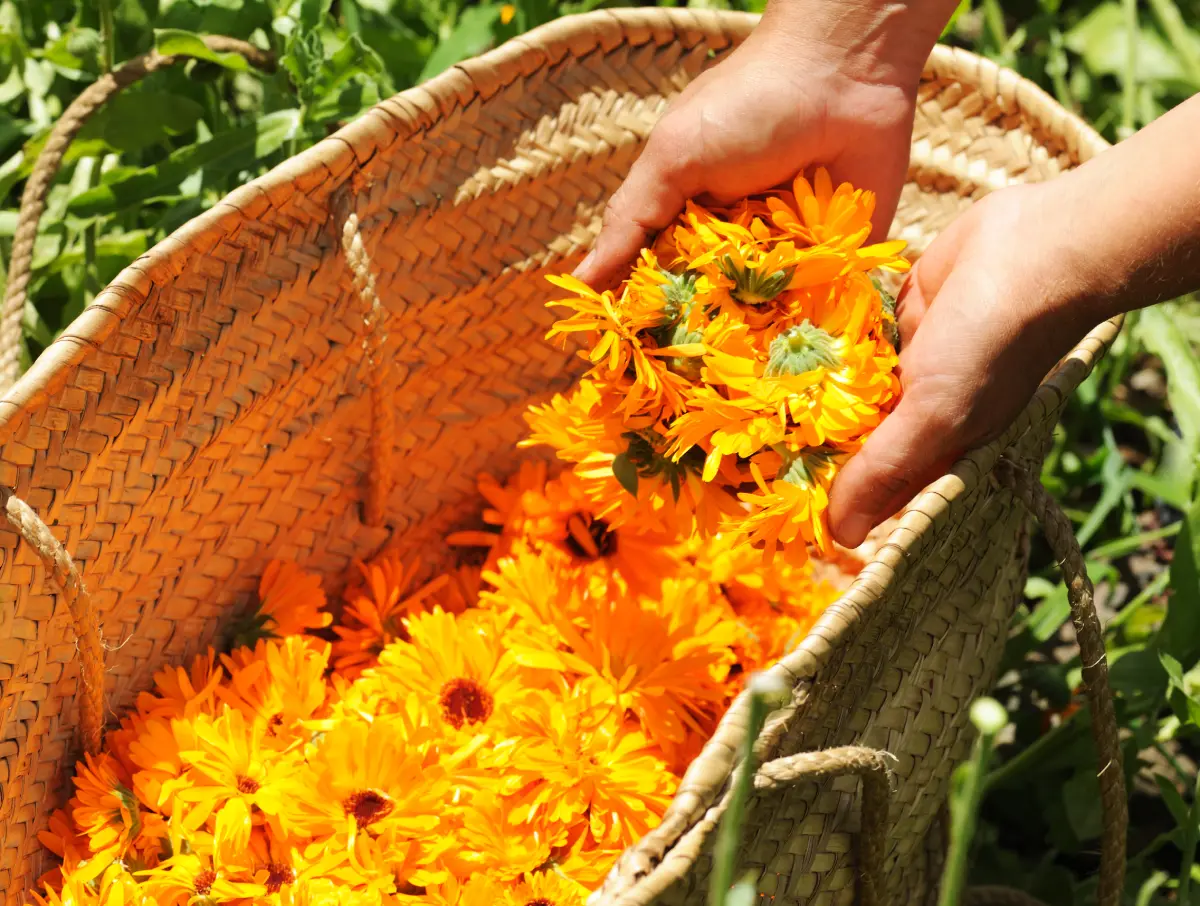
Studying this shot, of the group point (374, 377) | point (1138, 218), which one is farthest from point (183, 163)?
point (1138, 218)

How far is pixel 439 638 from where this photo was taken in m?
1.20

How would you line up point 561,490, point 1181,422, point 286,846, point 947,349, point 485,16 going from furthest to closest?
point 485,16
point 1181,422
point 561,490
point 286,846
point 947,349

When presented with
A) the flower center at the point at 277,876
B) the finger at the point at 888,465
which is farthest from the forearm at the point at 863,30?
the flower center at the point at 277,876

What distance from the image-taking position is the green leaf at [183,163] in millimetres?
1385

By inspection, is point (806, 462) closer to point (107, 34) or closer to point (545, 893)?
point (545, 893)

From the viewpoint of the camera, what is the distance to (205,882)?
102 cm

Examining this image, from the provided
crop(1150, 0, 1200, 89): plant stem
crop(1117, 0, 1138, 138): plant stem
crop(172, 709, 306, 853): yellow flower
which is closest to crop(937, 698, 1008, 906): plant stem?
crop(172, 709, 306, 853): yellow flower

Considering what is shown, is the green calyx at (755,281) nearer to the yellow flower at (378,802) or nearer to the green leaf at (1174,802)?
the yellow flower at (378,802)

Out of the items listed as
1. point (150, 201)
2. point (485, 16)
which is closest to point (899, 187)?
point (485, 16)

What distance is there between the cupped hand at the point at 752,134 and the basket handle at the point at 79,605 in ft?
1.65

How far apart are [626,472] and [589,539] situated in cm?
28

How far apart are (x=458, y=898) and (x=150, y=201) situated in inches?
33.2

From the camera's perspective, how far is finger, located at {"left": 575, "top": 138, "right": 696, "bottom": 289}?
112 centimetres

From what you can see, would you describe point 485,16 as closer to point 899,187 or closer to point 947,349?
point 899,187
